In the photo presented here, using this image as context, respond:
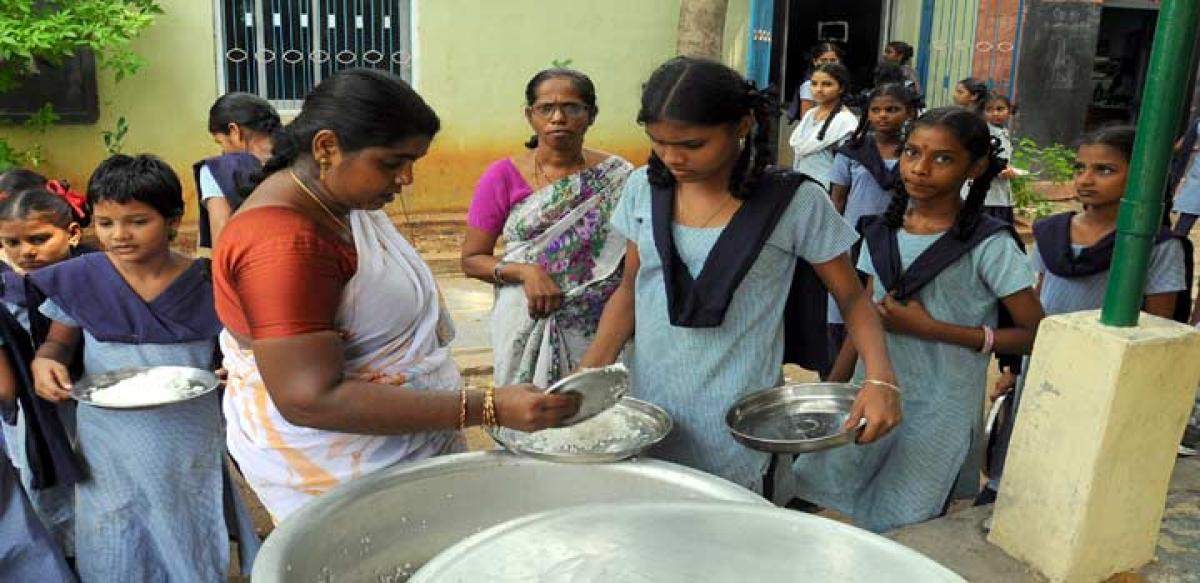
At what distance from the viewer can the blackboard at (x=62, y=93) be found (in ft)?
20.2

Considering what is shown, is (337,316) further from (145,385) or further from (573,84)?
(573,84)

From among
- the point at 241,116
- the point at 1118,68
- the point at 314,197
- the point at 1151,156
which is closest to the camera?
the point at 314,197

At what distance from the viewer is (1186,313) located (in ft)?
9.93

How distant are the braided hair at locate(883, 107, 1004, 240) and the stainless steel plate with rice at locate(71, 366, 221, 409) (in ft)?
5.94

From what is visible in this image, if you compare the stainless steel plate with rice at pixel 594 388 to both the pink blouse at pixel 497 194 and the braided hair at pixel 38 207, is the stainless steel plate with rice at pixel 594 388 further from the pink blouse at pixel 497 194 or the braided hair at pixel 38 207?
the braided hair at pixel 38 207

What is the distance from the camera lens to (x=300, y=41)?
695 centimetres

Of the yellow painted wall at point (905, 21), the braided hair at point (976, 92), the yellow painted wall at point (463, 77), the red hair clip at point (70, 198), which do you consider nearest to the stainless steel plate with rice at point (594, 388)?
the red hair clip at point (70, 198)

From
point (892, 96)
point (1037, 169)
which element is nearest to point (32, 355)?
point (892, 96)

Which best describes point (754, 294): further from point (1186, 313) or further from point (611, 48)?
point (611, 48)

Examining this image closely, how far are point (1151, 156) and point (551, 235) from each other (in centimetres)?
173

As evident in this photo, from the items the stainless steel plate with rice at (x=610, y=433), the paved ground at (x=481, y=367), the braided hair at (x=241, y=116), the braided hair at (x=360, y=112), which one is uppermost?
the braided hair at (x=360, y=112)

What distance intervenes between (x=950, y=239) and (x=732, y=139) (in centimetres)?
73

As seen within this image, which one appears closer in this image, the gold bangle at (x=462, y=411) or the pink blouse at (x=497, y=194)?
the gold bangle at (x=462, y=411)

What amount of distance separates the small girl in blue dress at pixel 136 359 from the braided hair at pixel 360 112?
1150 mm
